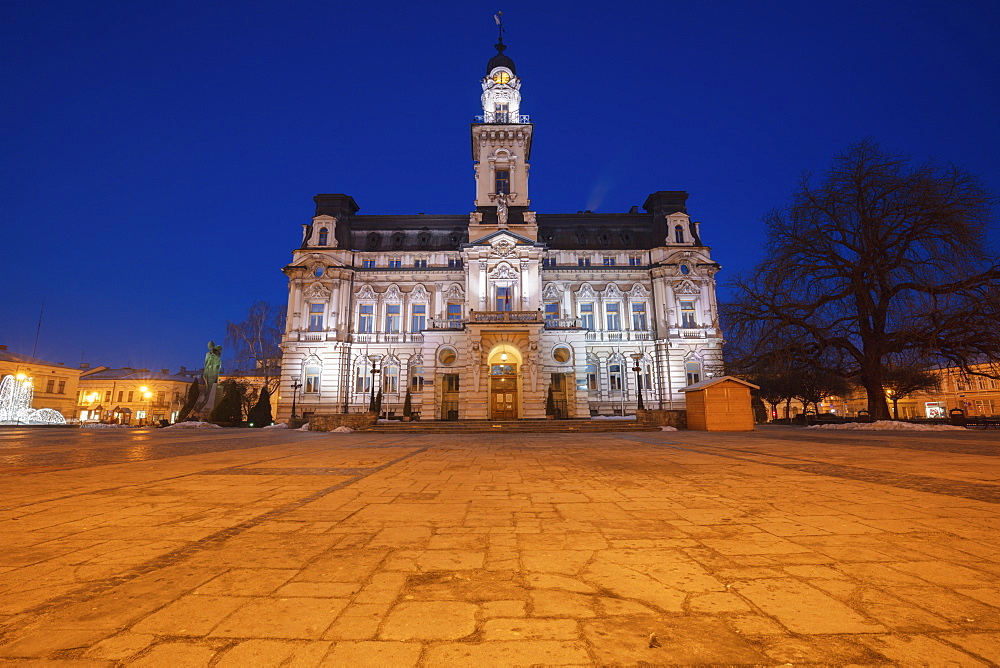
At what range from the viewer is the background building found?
48.3 meters

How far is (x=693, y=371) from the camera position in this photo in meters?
35.3

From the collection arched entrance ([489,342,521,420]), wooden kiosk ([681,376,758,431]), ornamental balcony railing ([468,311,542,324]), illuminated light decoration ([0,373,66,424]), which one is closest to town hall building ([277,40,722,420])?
arched entrance ([489,342,521,420])

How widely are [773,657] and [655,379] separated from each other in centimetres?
3591

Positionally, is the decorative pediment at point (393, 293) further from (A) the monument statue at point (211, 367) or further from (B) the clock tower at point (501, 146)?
(A) the monument statue at point (211, 367)

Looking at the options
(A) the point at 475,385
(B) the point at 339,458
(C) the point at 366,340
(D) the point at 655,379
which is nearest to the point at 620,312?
(D) the point at 655,379

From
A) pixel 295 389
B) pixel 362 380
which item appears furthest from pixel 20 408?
pixel 362 380

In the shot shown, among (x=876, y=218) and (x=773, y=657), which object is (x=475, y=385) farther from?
(x=773, y=657)

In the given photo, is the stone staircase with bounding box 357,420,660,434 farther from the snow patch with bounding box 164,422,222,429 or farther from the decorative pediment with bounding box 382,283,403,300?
the decorative pediment with bounding box 382,283,403,300

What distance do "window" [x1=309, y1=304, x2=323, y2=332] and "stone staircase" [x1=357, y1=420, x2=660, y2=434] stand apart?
1526cm

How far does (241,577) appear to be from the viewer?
2443 millimetres

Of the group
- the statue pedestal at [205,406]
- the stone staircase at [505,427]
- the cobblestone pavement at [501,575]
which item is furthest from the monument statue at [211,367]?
the cobblestone pavement at [501,575]

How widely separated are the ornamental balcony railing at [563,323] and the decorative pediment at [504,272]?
5.00m

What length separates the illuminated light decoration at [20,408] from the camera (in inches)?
1253

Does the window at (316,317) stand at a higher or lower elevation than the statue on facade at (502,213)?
lower
